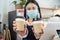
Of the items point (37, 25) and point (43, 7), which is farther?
point (43, 7)

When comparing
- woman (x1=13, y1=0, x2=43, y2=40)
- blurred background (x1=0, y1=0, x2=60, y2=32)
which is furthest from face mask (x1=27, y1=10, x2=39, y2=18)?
blurred background (x1=0, y1=0, x2=60, y2=32)

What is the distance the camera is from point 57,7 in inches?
137

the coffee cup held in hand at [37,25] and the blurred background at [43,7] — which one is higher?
the blurred background at [43,7]

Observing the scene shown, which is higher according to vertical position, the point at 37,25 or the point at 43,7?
the point at 43,7

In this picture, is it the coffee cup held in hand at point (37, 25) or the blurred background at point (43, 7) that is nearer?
the coffee cup held in hand at point (37, 25)

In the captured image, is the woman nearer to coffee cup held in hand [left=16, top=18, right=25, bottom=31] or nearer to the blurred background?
coffee cup held in hand [left=16, top=18, right=25, bottom=31]

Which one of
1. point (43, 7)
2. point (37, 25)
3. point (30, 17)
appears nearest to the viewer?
point (37, 25)

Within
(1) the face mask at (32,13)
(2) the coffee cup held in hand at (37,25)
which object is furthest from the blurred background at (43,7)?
(2) the coffee cup held in hand at (37,25)

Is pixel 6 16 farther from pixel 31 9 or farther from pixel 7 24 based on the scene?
pixel 31 9

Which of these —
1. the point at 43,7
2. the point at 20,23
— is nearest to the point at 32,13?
the point at 20,23

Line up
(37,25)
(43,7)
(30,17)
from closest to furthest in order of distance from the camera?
(37,25) < (30,17) < (43,7)

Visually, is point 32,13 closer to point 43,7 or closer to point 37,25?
point 37,25

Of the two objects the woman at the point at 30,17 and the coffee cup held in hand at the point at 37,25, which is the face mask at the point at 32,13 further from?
the coffee cup held in hand at the point at 37,25

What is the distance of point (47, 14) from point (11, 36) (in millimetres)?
1366
